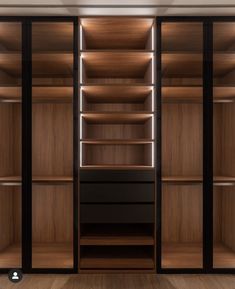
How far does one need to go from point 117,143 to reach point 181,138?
0.84 meters

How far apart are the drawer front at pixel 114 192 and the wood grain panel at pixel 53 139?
2.22 feet

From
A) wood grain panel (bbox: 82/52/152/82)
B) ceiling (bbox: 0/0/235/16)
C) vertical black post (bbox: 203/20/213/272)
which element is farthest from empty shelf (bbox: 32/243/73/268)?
ceiling (bbox: 0/0/235/16)

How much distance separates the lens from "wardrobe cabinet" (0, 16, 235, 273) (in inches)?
112

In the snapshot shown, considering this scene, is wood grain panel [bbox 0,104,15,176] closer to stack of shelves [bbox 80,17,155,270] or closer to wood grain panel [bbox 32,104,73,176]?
wood grain panel [bbox 32,104,73,176]

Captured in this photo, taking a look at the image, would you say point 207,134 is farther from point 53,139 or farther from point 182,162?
point 53,139

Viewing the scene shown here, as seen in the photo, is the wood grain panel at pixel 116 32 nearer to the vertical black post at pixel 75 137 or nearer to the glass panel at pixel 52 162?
the vertical black post at pixel 75 137

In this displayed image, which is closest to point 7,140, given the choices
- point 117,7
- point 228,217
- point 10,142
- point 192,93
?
point 10,142

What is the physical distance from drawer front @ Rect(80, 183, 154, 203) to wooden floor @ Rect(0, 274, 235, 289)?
59 cm

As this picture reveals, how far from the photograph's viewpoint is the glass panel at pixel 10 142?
2.92m

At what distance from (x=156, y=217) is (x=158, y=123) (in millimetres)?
742

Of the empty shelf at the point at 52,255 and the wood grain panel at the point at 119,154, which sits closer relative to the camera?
the empty shelf at the point at 52,255

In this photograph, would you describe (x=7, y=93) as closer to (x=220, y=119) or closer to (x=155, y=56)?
(x=155, y=56)

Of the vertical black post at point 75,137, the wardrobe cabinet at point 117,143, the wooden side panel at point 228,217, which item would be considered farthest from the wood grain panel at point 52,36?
the wooden side panel at point 228,217

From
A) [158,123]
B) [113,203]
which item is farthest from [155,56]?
[113,203]
